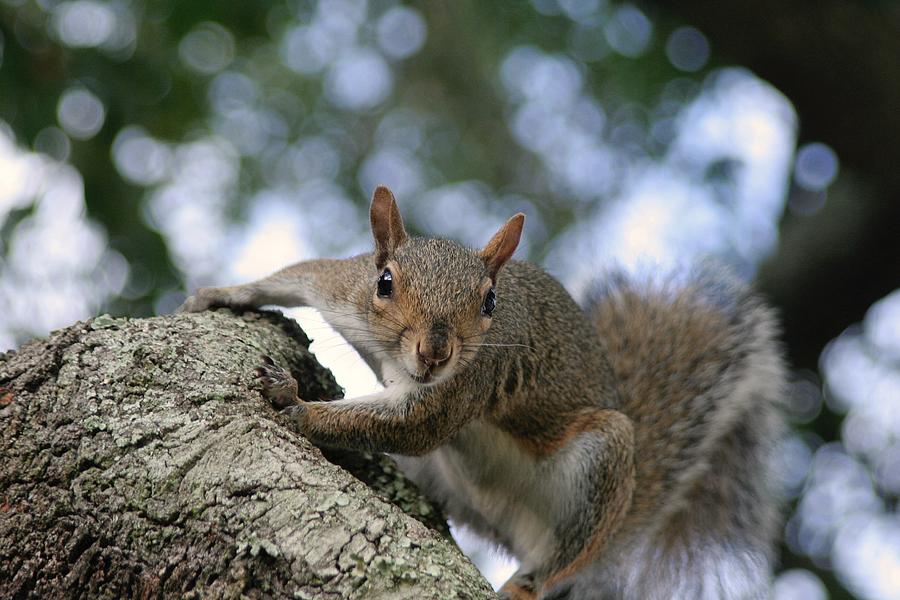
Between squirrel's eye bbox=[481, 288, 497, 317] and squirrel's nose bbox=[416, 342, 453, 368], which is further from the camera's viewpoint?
squirrel's eye bbox=[481, 288, 497, 317]

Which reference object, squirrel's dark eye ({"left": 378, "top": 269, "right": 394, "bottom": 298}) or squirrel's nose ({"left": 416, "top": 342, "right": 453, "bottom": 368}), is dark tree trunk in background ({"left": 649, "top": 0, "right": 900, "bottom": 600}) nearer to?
squirrel's dark eye ({"left": 378, "top": 269, "right": 394, "bottom": 298})

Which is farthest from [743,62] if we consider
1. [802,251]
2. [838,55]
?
[802,251]

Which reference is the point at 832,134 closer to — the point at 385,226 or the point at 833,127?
the point at 833,127

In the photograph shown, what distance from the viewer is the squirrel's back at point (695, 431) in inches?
143

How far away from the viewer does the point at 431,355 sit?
243 centimetres

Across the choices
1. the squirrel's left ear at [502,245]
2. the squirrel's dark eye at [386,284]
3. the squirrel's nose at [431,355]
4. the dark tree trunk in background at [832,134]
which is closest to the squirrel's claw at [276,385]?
the squirrel's nose at [431,355]

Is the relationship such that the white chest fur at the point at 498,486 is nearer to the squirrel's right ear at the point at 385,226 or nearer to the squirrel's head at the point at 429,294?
the squirrel's head at the point at 429,294

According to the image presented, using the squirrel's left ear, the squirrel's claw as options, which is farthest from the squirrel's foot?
the squirrel's left ear

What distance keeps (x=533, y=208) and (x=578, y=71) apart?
112cm

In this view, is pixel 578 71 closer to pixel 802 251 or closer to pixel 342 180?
pixel 342 180

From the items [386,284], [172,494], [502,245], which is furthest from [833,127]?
[172,494]

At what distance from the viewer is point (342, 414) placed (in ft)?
8.09

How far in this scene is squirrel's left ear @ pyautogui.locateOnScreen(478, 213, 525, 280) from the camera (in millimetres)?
2744

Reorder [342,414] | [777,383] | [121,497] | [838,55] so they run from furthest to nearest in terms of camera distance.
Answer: [838,55] < [777,383] < [342,414] < [121,497]
